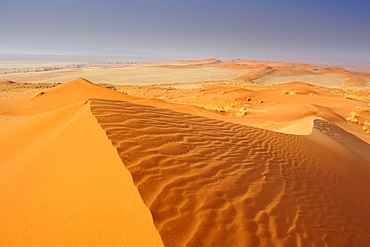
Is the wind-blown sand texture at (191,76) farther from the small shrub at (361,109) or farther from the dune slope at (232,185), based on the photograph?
the dune slope at (232,185)

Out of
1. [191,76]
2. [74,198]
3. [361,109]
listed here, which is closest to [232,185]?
[74,198]

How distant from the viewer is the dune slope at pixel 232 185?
2.36 metres

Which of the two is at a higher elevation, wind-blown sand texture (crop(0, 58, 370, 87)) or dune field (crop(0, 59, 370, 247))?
dune field (crop(0, 59, 370, 247))

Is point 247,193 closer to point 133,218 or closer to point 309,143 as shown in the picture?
point 133,218

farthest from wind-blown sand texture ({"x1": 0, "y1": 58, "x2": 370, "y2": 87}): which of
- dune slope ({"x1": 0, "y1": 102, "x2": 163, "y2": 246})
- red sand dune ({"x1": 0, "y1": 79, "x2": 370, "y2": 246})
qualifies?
dune slope ({"x1": 0, "y1": 102, "x2": 163, "y2": 246})

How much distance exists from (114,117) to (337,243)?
12.4ft

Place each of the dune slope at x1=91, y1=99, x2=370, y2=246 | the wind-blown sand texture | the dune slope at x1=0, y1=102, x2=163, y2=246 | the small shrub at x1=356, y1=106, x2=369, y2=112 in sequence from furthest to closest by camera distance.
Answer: the wind-blown sand texture
the small shrub at x1=356, y1=106, x2=369, y2=112
the dune slope at x1=91, y1=99, x2=370, y2=246
the dune slope at x1=0, y1=102, x2=163, y2=246

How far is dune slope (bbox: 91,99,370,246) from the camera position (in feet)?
7.75

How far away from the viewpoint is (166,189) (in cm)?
259

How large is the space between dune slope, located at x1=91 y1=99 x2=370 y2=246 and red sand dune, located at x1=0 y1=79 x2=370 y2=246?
15mm

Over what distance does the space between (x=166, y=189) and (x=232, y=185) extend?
Result: 3.38 ft

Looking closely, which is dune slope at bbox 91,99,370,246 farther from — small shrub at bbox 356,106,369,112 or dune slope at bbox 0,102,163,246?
small shrub at bbox 356,106,369,112

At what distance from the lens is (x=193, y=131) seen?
15.4 ft

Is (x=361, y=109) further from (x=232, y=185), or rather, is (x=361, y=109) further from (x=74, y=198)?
(x=74, y=198)
